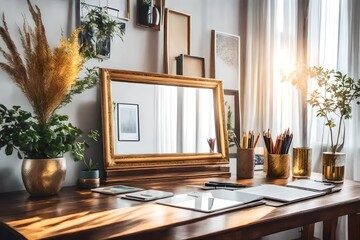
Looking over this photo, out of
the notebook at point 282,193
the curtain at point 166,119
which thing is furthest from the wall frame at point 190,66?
the notebook at point 282,193

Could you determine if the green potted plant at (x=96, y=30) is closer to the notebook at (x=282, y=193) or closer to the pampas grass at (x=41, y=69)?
the pampas grass at (x=41, y=69)

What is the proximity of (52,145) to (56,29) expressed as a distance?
51cm

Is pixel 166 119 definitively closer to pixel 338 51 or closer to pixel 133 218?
pixel 133 218

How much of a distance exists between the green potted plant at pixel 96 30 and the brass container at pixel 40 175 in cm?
50

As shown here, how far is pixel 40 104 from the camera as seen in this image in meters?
1.36

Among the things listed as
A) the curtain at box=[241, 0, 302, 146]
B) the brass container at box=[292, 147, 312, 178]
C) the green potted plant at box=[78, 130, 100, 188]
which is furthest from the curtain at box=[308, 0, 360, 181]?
the green potted plant at box=[78, 130, 100, 188]

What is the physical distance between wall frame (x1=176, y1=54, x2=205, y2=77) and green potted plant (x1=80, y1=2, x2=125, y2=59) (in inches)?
15.9

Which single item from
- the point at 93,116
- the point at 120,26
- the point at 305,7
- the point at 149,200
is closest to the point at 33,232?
the point at 149,200

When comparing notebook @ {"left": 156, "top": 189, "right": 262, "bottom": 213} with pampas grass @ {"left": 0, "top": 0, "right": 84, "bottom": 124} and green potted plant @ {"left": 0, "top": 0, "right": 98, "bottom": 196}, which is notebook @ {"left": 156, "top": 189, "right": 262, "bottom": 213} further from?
pampas grass @ {"left": 0, "top": 0, "right": 84, "bottom": 124}

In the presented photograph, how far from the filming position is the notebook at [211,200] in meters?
1.15

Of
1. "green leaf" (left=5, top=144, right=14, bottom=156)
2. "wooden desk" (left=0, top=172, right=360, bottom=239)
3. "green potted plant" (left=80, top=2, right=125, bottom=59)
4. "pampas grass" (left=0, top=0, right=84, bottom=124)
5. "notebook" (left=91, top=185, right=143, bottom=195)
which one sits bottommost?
"wooden desk" (left=0, top=172, right=360, bottom=239)

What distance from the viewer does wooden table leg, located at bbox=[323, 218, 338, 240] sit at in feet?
6.48

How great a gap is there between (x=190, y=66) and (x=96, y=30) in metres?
0.55

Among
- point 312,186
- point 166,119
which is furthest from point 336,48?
point 166,119
